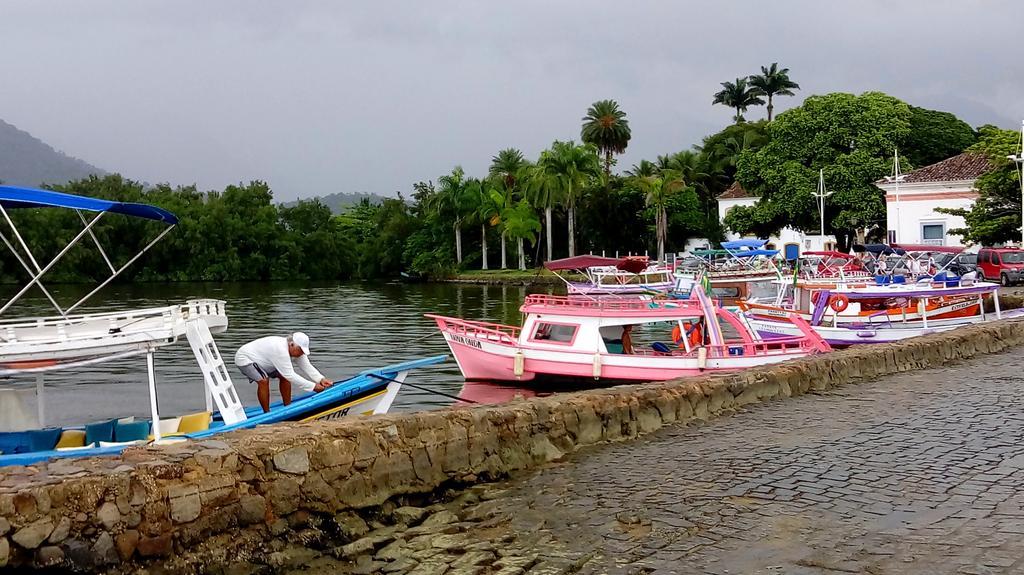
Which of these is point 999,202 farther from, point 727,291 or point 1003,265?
point 727,291

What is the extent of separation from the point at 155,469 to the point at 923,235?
57587mm

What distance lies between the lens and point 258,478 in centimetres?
695

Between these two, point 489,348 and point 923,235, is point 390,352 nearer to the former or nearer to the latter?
point 489,348

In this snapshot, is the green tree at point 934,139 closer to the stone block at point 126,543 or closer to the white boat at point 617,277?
the white boat at point 617,277

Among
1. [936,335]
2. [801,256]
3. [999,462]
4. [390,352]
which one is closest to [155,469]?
[999,462]

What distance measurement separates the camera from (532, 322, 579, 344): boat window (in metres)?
22.0

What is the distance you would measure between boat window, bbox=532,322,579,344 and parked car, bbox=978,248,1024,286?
26.5 m

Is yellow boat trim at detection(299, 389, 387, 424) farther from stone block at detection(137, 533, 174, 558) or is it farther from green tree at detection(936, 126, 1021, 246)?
green tree at detection(936, 126, 1021, 246)

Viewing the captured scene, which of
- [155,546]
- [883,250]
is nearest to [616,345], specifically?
[155,546]

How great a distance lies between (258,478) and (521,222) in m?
70.4

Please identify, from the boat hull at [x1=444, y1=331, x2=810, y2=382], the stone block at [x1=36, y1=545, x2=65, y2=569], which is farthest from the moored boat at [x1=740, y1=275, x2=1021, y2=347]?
the stone block at [x1=36, y1=545, x2=65, y2=569]

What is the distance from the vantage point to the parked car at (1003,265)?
4134 cm

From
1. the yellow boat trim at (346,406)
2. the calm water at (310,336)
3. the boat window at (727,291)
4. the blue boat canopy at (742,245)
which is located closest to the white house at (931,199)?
the blue boat canopy at (742,245)

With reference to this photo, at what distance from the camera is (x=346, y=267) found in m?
101
